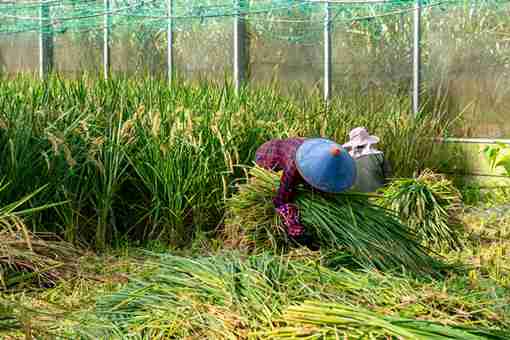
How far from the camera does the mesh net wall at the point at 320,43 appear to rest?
26.1 feet

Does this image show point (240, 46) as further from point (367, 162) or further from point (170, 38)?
point (367, 162)

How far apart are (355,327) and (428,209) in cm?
308

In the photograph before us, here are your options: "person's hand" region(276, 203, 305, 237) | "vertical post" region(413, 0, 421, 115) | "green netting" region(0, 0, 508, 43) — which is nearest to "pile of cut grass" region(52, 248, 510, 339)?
"person's hand" region(276, 203, 305, 237)

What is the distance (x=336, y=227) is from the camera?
161 inches

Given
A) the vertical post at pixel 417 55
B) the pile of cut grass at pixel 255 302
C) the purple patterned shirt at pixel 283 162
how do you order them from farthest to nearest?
the vertical post at pixel 417 55
the purple patterned shirt at pixel 283 162
the pile of cut grass at pixel 255 302

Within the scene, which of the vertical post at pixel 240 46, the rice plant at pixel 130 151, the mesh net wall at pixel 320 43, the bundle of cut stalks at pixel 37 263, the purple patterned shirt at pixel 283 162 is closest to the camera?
the bundle of cut stalks at pixel 37 263

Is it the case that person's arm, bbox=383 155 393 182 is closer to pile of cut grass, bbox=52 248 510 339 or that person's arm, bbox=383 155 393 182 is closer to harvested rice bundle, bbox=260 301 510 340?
pile of cut grass, bbox=52 248 510 339

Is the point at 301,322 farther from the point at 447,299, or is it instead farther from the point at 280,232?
the point at 280,232

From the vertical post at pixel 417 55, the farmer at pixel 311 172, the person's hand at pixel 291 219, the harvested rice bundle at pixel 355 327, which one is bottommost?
the harvested rice bundle at pixel 355 327

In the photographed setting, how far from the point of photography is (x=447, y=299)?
10.1 ft

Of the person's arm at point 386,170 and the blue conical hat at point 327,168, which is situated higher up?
the blue conical hat at point 327,168

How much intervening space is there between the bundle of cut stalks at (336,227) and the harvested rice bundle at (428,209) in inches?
47.2

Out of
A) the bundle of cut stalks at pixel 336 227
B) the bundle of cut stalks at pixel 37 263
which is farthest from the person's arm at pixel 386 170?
the bundle of cut stalks at pixel 37 263

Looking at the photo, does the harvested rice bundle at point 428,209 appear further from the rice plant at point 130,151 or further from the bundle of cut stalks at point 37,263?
the bundle of cut stalks at point 37,263
